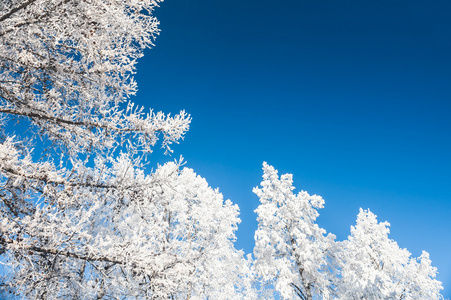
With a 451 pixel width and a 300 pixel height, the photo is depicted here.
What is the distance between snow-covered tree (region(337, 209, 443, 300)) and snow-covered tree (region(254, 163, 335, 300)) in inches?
43.8

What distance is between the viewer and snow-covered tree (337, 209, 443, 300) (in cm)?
1259

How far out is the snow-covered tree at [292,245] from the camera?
12.3 metres

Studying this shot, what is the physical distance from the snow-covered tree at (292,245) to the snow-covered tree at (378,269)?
3.65 feet

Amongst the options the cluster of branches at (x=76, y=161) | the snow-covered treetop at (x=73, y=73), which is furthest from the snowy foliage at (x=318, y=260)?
the snow-covered treetop at (x=73, y=73)

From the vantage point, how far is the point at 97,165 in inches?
283

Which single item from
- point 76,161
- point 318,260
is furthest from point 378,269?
point 76,161

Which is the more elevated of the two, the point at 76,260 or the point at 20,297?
the point at 76,260

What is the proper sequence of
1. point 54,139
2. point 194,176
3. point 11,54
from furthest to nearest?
point 194,176 < point 54,139 < point 11,54

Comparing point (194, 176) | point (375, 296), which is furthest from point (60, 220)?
point (375, 296)

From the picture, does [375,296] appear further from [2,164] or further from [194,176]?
[2,164]

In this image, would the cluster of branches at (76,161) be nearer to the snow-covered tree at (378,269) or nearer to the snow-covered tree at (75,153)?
the snow-covered tree at (75,153)

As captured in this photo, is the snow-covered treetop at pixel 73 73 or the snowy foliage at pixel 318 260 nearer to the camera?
the snow-covered treetop at pixel 73 73

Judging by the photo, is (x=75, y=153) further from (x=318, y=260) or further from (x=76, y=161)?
(x=318, y=260)

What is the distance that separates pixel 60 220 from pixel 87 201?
913mm
